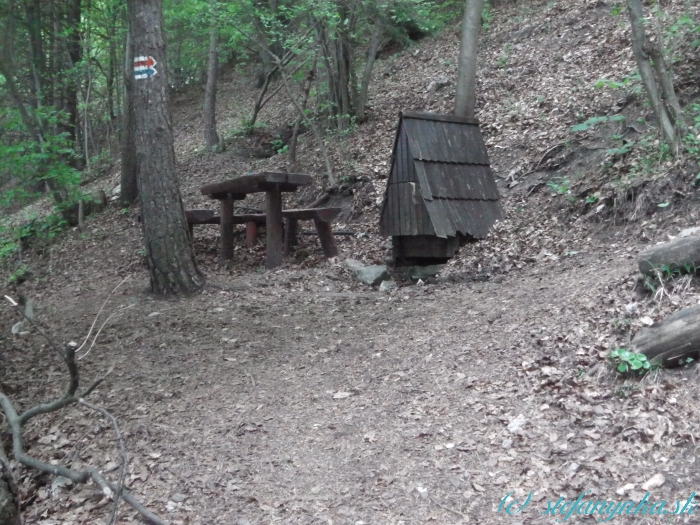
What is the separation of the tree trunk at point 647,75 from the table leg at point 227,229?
17.9 ft

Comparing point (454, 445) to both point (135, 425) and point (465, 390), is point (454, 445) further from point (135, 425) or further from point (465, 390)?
point (135, 425)

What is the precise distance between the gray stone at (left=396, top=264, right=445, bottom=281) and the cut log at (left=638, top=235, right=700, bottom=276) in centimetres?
324

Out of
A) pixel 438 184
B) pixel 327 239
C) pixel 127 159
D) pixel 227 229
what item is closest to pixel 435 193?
pixel 438 184

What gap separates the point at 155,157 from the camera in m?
6.98

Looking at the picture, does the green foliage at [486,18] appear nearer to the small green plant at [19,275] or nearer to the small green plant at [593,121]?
the small green plant at [593,121]

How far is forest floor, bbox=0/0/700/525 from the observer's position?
3621 mm

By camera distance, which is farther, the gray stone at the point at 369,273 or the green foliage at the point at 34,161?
the green foliage at the point at 34,161

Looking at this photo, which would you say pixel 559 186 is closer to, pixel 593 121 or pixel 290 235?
pixel 593 121

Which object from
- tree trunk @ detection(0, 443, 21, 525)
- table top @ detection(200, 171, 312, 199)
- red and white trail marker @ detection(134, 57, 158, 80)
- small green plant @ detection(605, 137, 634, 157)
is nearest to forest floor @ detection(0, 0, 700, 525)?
small green plant @ detection(605, 137, 634, 157)

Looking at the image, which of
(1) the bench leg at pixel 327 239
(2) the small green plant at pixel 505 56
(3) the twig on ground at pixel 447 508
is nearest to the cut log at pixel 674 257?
(3) the twig on ground at pixel 447 508

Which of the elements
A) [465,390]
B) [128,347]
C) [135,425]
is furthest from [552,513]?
[128,347]

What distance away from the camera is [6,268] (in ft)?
36.9

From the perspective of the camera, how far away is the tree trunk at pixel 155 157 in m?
6.99

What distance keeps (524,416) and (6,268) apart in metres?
10.1
